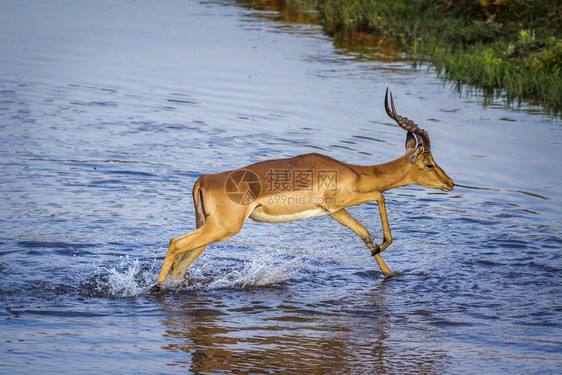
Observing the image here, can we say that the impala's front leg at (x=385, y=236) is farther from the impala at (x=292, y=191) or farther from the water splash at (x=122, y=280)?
the water splash at (x=122, y=280)

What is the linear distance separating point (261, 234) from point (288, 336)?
2.97m

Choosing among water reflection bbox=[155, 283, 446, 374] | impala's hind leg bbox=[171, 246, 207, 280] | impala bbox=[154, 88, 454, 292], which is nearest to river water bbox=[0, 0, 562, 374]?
water reflection bbox=[155, 283, 446, 374]

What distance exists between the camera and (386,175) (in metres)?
8.02

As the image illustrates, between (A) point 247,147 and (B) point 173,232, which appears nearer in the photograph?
(B) point 173,232

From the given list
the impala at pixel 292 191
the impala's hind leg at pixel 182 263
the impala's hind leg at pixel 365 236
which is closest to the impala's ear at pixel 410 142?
the impala at pixel 292 191

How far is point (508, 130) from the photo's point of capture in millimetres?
13594

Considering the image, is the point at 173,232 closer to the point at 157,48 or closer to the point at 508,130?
the point at 508,130

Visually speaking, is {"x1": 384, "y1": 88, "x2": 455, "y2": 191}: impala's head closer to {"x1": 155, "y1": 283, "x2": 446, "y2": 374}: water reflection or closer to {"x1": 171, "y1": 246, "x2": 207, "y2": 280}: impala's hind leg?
{"x1": 155, "y1": 283, "x2": 446, "y2": 374}: water reflection

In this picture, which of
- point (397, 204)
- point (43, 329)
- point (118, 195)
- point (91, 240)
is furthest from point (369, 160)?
point (43, 329)

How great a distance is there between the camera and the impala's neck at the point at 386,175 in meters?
7.98

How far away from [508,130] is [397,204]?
4.06 m

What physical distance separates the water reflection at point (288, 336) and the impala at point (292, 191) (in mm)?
480

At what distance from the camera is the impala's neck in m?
7.98

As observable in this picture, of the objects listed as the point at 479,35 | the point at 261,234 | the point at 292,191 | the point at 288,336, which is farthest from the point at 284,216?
the point at 479,35
